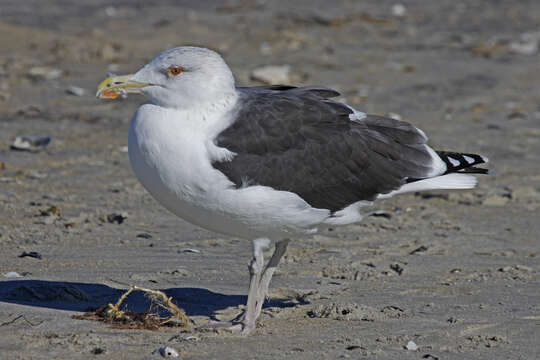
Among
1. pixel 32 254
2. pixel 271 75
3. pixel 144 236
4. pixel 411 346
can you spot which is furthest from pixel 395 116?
pixel 411 346

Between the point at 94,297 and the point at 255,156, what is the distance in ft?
4.56

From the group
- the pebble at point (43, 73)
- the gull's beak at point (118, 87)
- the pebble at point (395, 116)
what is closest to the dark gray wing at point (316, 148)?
the gull's beak at point (118, 87)

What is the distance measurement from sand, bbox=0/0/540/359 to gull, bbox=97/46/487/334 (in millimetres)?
602

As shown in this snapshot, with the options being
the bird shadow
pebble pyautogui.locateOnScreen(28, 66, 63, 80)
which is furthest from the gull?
pebble pyautogui.locateOnScreen(28, 66, 63, 80)

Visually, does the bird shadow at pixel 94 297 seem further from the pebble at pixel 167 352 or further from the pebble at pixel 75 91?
the pebble at pixel 75 91

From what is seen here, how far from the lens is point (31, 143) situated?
8.98 metres

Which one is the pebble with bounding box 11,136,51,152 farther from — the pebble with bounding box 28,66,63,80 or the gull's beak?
the gull's beak

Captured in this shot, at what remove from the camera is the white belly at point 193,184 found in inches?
185

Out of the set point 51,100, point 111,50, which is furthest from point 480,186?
point 111,50

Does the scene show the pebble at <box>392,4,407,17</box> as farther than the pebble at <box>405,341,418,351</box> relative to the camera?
Yes

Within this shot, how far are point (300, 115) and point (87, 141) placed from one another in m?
4.68

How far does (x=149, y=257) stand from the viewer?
20.5ft

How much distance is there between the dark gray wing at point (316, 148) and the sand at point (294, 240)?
773mm

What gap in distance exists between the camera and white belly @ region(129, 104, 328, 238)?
4699 millimetres
